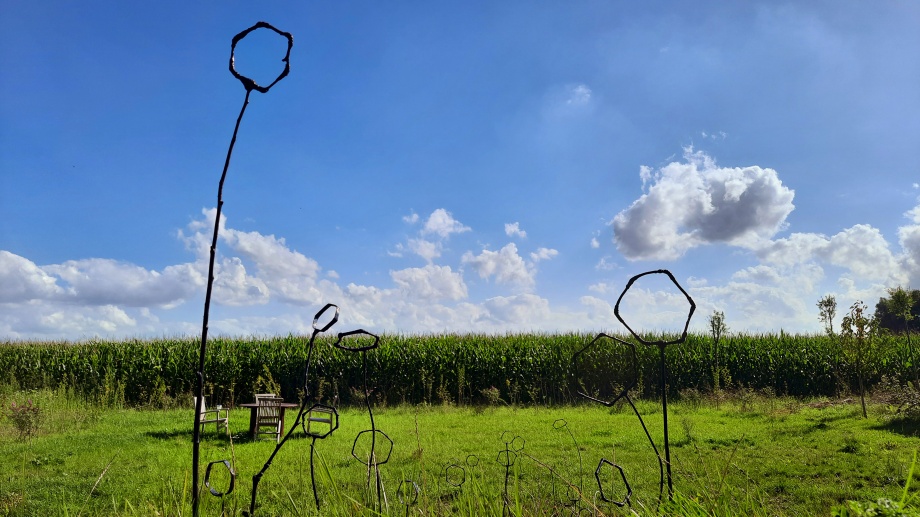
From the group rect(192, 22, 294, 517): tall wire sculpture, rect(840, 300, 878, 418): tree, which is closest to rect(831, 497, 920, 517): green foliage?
rect(192, 22, 294, 517): tall wire sculpture

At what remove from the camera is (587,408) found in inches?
613

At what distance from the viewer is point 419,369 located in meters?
18.4

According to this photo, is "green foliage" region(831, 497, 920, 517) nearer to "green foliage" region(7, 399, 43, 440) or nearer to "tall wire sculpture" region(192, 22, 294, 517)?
"tall wire sculpture" region(192, 22, 294, 517)

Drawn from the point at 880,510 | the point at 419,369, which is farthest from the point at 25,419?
the point at 880,510

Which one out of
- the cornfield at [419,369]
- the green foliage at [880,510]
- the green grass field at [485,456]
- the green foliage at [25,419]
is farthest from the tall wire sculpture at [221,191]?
the cornfield at [419,369]

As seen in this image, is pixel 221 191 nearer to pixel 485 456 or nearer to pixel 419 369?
pixel 485 456

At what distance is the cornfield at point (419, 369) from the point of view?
17922 mm

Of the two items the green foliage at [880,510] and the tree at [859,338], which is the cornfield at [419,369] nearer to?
the tree at [859,338]

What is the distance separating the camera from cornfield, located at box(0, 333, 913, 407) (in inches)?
706

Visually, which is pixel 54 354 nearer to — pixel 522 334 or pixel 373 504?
pixel 522 334

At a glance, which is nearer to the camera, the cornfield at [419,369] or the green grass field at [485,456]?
the green grass field at [485,456]

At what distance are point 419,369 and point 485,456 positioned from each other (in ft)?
33.6

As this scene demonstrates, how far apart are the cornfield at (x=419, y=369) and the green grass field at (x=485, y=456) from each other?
10.6ft

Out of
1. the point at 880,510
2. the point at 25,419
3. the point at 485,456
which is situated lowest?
the point at 485,456
